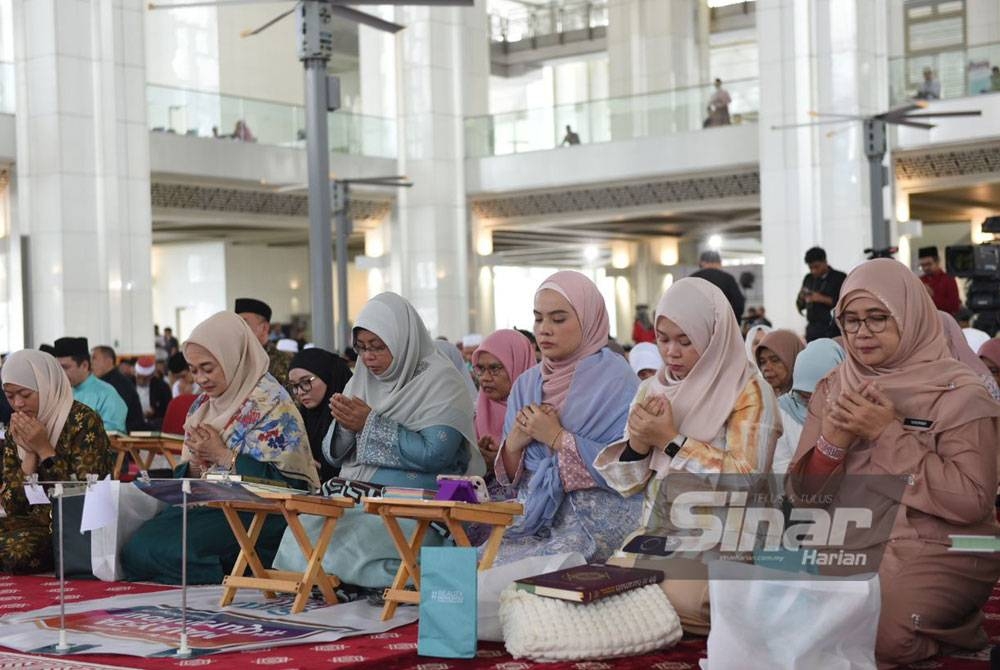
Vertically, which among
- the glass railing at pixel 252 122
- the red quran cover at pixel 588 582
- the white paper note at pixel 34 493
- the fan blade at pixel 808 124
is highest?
the glass railing at pixel 252 122

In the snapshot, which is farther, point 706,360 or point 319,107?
point 319,107

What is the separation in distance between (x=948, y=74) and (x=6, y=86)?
1049 centimetres

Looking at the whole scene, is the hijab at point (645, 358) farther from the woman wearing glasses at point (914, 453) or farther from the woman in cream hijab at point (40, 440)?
the woman wearing glasses at point (914, 453)

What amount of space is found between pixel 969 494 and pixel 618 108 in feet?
49.8

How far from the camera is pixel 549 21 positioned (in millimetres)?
24422

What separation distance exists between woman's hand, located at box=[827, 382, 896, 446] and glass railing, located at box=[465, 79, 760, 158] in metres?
14.0

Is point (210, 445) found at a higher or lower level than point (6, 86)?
lower

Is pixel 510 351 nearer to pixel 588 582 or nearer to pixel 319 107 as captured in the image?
pixel 588 582

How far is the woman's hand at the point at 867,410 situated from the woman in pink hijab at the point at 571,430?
0.91 meters

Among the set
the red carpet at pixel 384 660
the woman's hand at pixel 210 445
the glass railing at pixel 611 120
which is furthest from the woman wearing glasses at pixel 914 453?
the glass railing at pixel 611 120

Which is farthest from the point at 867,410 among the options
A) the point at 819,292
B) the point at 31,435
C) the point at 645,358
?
the point at 819,292

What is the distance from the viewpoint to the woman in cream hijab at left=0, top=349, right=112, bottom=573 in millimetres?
5078

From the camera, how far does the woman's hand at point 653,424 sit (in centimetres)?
346

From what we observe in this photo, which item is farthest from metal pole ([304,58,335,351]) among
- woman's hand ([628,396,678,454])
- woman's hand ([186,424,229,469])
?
woman's hand ([628,396,678,454])
